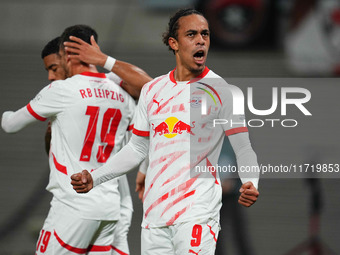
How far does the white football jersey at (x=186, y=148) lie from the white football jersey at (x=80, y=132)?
65 cm

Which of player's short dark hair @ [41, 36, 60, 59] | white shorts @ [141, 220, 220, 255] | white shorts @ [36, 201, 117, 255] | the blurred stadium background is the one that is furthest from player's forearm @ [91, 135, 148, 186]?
the blurred stadium background

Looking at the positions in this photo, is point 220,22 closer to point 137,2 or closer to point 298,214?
point 137,2

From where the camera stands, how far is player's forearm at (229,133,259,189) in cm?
398

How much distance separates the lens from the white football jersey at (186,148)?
4148 mm

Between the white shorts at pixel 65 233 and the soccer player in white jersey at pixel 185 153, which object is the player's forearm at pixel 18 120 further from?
the soccer player in white jersey at pixel 185 153

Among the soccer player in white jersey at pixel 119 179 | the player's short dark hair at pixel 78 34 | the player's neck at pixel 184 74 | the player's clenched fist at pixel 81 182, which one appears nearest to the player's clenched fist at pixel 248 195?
the player's neck at pixel 184 74

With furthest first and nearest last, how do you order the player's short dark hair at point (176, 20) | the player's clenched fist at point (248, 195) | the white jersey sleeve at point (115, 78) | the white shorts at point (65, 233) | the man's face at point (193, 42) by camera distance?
1. the white jersey sleeve at point (115, 78)
2. the white shorts at point (65, 233)
3. the player's short dark hair at point (176, 20)
4. the man's face at point (193, 42)
5. the player's clenched fist at point (248, 195)

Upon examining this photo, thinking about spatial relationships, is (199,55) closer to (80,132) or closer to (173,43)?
(173,43)

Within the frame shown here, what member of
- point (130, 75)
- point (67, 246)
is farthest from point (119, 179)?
point (130, 75)

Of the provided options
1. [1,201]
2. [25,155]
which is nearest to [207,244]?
[1,201]

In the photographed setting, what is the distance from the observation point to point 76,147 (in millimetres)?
4809

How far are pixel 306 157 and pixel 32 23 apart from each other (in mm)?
6043

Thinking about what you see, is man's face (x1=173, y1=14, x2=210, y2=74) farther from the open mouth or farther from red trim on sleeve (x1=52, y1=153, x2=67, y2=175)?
red trim on sleeve (x1=52, y1=153, x2=67, y2=175)

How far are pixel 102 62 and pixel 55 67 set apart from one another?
1.43 ft
